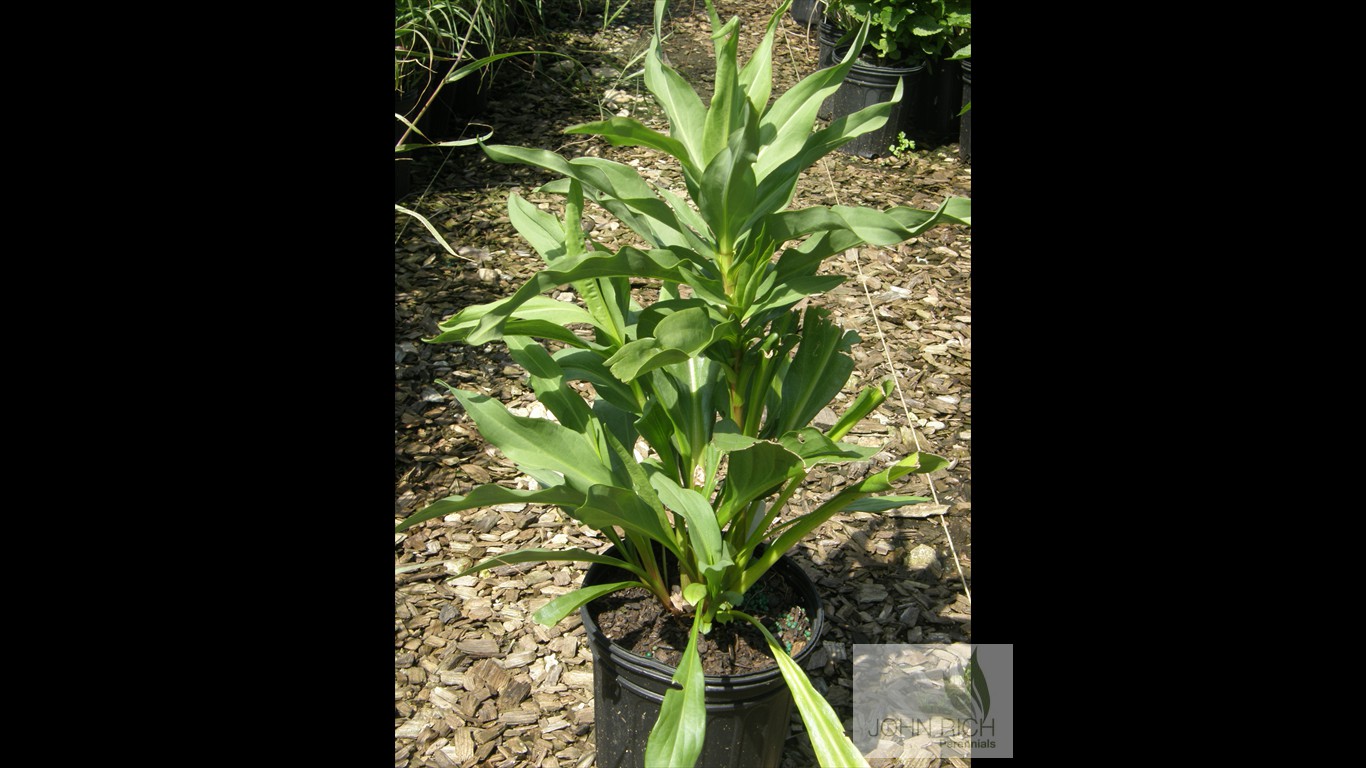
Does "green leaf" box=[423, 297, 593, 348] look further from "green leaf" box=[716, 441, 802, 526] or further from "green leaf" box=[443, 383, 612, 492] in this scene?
"green leaf" box=[716, 441, 802, 526]

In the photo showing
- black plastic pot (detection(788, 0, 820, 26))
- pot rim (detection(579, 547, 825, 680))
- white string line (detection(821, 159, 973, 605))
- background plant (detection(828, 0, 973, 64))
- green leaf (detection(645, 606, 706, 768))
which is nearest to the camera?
green leaf (detection(645, 606, 706, 768))

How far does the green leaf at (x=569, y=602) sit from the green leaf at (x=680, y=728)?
0.63ft

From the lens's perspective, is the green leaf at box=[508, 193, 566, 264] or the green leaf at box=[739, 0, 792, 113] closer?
the green leaf at box=[739, 0, 792, 113]

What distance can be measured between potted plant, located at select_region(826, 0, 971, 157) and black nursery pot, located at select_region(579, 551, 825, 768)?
2942mm

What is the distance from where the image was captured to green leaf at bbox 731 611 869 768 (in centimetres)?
144

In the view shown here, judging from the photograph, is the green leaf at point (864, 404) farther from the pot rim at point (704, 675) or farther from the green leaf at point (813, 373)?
the pot rim at point (704, 675)

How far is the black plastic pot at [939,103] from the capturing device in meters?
4.38

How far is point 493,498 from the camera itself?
1.44 meters

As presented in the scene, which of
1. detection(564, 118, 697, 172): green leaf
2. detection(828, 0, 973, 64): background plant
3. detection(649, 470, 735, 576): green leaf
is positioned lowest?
detection(649, 470, 735, 576): green leaf

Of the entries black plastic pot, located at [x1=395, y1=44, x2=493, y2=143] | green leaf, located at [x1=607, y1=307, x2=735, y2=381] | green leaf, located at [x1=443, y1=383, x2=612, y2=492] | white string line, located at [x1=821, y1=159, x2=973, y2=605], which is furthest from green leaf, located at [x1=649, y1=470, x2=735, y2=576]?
black plastic pot, located at [x1=395, y1=44, x2=493, y2=143]

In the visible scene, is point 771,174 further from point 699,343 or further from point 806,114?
point 699,343

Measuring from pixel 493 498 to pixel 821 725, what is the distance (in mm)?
554

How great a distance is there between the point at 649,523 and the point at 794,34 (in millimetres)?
4517
